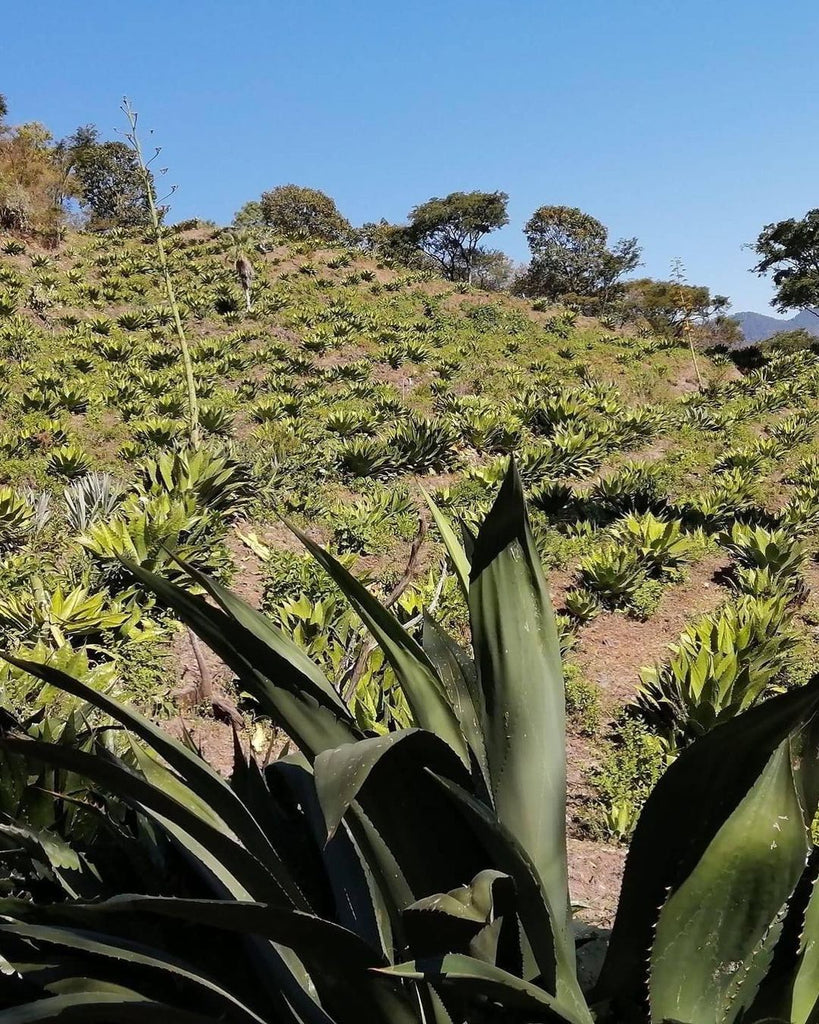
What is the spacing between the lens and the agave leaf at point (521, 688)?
137 centimetres

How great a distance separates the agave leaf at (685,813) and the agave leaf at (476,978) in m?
0.31

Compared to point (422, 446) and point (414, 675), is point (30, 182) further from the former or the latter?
point (414, 675)

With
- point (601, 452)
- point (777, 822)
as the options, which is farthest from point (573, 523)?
point (777, 822)

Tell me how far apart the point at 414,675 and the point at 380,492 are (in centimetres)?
592

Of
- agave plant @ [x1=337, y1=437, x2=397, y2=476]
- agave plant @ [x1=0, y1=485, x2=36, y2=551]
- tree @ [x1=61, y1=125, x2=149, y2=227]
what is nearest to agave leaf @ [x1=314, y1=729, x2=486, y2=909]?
agave plant @ [x1=0, y1=485, x2=36, y2=551]

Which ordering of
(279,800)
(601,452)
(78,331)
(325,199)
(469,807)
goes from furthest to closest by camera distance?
(325,199) < (78,331) < (601,452) < (279,800) < (469,807)

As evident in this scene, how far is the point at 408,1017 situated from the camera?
4.04 feet

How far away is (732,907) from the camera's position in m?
1.21

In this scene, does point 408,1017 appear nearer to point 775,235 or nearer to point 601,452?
point 601,452

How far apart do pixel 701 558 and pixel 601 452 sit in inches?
149

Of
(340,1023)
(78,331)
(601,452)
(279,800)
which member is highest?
(78,331)

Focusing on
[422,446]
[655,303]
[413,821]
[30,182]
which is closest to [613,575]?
[422,446]

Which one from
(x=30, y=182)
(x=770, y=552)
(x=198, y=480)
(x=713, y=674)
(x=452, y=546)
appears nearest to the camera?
(x=452, y=546)

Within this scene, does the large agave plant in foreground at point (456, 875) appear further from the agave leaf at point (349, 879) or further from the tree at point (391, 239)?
the tree at point (391, 239)
